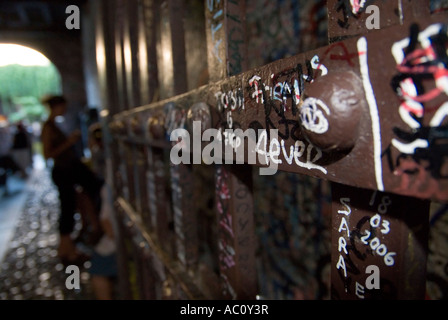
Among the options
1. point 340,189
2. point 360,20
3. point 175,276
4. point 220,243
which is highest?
point 360,20

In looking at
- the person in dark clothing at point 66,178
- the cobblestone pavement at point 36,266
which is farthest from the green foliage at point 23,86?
the person in dark clothing at point 66,178

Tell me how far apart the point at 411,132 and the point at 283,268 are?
112 inches

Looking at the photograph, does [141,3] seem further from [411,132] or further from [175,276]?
[411,132]

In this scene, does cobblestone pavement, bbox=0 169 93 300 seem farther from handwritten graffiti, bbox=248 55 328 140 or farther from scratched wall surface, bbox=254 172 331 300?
handwritten graffiti, bbox=248 55 328 140

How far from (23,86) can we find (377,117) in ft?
116

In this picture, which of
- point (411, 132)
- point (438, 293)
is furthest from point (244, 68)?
point (438, 293)

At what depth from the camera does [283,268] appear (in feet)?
9.88

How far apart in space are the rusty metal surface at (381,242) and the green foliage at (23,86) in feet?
106

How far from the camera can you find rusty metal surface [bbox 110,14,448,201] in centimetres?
42

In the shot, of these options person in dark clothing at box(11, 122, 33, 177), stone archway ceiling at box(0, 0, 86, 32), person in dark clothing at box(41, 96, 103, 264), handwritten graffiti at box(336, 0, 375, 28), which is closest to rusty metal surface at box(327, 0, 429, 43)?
handwritten graffiti at box(336, 0, 375, 28)

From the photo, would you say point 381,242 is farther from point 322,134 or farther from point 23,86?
point 23,86

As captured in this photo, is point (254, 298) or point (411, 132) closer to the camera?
point (411, 132)

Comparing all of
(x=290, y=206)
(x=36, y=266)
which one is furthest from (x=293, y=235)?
(x=36, y=266)

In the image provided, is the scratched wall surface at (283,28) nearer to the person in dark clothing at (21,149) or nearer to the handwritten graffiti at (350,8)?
the handwritten graffiti at (350,8)
